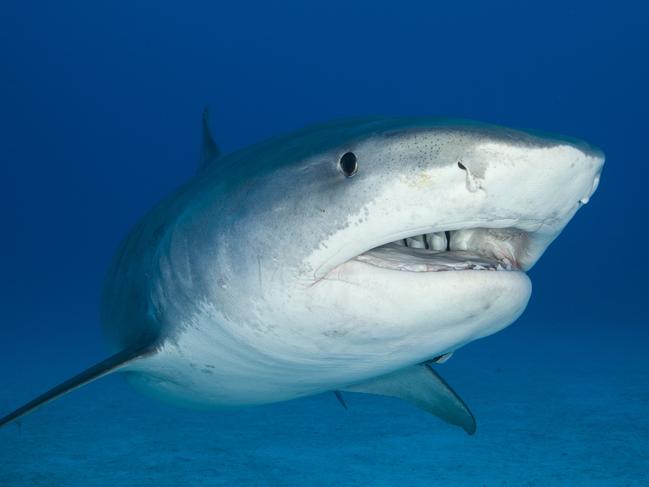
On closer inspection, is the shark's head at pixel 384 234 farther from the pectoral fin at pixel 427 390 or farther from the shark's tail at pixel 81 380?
the pectoral fin at pixel 427 390

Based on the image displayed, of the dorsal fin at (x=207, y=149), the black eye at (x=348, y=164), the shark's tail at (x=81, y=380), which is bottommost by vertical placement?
the shark's tail at (x=81, y=380)

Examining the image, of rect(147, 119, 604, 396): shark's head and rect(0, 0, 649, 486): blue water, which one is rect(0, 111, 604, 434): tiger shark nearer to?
rect(147, 119, 604, 396): shark's head

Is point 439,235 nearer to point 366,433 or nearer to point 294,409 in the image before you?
point 366,433

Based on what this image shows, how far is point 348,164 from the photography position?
1.97 meters

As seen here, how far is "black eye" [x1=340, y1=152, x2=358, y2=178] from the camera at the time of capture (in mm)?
1946

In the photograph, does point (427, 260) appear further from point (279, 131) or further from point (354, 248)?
point (279, 131)

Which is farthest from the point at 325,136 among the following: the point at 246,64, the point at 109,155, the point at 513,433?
the point at 109,155

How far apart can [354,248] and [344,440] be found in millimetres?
4369

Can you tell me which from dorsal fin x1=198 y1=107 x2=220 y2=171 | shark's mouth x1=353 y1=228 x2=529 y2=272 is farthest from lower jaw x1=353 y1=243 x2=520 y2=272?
dorsal fin x1=198 y1=107 x2=220 y2=171

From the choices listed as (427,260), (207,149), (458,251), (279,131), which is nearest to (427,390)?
(458,251)

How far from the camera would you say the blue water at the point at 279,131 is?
536 cm


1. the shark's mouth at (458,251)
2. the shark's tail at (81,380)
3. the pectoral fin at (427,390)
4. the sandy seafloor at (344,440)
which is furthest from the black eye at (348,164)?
the sandy seafloor at (344,440)

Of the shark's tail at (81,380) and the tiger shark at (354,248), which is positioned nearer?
the tiger shark at (354,248)

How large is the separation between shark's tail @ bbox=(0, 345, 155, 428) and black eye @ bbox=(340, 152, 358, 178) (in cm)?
162
